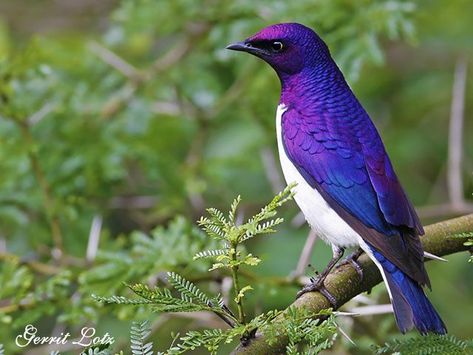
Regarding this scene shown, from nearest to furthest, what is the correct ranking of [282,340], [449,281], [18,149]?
1. [282,340]
2. [18,149]
3. [449,281]

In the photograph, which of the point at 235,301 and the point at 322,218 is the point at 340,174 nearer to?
the point at 322,218

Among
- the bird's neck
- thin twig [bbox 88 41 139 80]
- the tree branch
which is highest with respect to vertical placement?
the bird's neck

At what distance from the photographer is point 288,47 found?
474 centimetres

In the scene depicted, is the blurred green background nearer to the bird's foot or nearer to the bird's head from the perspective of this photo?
the bird's head

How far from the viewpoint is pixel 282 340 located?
2.85 meters

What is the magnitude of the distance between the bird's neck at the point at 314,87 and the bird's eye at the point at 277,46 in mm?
159

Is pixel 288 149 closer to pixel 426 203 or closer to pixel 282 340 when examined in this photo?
pixel 282 340

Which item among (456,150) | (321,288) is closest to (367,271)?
(321,288)

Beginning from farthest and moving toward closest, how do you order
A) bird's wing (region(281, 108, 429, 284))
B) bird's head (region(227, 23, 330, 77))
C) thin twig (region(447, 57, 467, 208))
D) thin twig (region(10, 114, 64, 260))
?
thin twig (region(447, 57, 467, 208))
thin twig (region(10, 114, 64, 260))
bird's head (region(227, 23, 330, 77))
bird's wing (region(281, 108, 429, 284))

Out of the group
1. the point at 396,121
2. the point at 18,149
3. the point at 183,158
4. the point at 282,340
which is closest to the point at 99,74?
the point at 183,158

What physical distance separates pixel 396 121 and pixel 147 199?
108 inches

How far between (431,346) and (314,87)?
197 cm

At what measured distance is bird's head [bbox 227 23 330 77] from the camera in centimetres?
472

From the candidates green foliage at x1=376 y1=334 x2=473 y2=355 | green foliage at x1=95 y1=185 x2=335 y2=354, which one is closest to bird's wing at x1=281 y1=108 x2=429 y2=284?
green foliage at x1=376 y1=334 x2=473 y2=355
